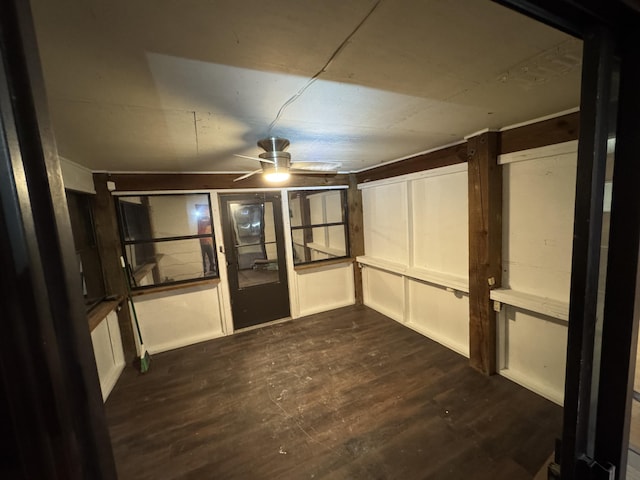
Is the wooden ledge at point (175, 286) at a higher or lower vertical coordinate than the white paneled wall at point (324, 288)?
higher

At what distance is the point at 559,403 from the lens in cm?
207

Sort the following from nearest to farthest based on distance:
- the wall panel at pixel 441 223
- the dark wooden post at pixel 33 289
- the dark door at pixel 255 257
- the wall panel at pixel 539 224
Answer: the dark wooden post at pixel 33 289 → the wall panel at pixel 539 224 → the wall panel at pixel 441 223 → the dark door at pixel 255 257

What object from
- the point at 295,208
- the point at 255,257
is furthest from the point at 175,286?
the point at 295,208

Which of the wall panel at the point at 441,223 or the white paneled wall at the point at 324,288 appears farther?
the white paneled wall at the point at 324,288

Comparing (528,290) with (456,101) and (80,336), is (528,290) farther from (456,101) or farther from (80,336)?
(80,336)

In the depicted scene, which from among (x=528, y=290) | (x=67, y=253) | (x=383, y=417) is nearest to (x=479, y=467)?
(x=383, y=417)

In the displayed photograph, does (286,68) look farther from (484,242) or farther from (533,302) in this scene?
(533,302)

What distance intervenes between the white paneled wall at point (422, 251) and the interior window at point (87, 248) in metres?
3.42

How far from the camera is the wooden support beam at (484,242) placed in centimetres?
227

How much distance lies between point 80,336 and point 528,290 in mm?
2849

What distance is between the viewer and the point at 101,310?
2.58 metres

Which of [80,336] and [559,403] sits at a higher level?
[80,336]

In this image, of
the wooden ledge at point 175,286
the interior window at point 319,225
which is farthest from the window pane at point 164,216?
the interior window at point 319,225

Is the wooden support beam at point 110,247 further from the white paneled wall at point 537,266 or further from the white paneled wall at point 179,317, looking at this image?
the white paneled wall at point 537,266
